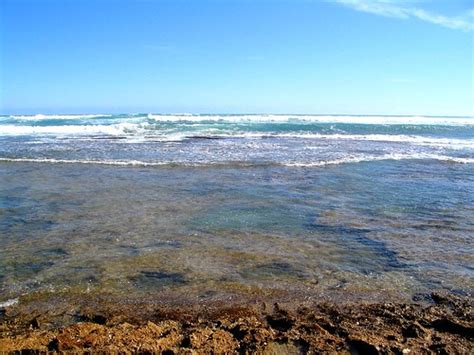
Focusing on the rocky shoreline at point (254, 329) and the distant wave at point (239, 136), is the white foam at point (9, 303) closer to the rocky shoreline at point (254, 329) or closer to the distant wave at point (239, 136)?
the rocky shoreline at point (254, 329)

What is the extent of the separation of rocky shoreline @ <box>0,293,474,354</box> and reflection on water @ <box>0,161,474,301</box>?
437 mm

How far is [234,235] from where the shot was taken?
675cm

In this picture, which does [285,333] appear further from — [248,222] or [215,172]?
[215,172]

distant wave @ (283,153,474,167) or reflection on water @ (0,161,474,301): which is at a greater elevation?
distant wave @ (283,153,474,167)

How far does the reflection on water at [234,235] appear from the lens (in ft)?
16.2

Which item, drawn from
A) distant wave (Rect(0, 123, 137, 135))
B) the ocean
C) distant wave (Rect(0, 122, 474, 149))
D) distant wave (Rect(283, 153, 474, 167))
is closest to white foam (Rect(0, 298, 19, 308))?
the ocean

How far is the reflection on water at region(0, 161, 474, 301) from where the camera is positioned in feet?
16.2

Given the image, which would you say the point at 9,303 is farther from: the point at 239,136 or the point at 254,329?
the point at 239,136

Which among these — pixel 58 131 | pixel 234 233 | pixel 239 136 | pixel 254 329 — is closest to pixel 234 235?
pixel 234 233

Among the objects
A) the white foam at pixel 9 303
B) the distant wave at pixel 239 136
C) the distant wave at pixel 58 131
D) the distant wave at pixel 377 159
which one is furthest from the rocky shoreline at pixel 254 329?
the distant wave at pixel 58 131

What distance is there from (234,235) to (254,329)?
9.98ft

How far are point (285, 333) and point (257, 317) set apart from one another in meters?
0.41

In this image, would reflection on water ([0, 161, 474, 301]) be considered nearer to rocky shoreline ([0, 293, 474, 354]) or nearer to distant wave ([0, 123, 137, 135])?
rocky shoreline ([0, 293, 474, 354])

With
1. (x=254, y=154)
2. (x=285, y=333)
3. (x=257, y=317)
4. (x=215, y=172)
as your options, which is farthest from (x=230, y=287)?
(x=254, y=154)
